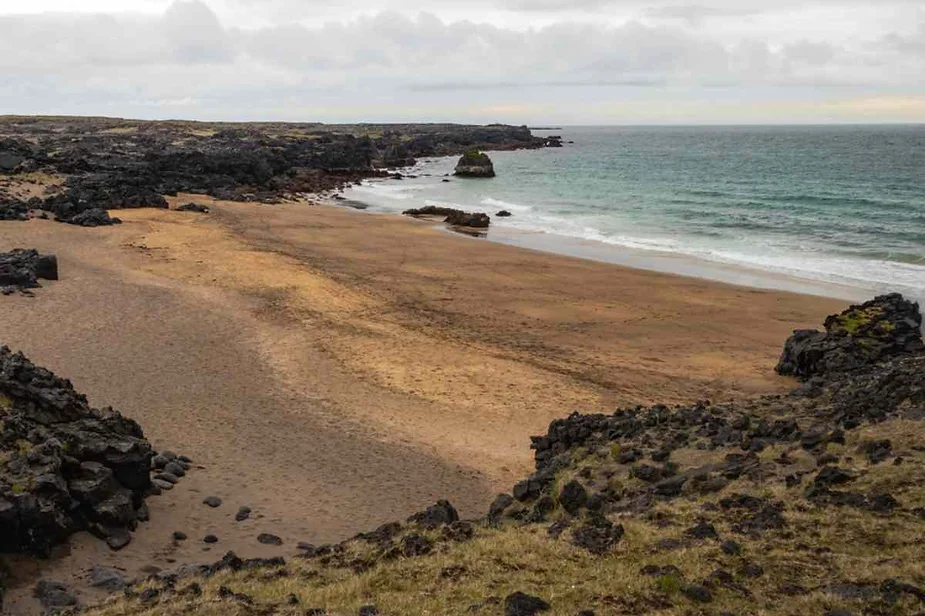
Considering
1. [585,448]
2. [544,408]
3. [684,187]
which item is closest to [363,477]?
[585,448]

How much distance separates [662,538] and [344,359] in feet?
47.9

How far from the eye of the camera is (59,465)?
13.1m

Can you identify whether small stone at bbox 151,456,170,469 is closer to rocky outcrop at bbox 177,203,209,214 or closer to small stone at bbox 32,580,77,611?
small stone at bbox 32,580,77,611

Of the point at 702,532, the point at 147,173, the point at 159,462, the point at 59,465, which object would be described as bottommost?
the point at 159,462

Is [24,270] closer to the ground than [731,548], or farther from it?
farther from it

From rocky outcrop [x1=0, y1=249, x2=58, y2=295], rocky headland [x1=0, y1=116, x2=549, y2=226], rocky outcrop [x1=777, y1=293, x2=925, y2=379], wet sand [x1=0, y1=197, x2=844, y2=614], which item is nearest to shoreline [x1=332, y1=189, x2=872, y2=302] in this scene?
wet sand [x1=0, y1=197, x2=844, y2=614]

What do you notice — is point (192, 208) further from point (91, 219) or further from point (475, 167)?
point (475, 167)

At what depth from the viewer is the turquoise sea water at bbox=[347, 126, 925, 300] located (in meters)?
43.4

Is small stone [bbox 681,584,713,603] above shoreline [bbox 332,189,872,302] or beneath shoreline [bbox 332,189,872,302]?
beneath

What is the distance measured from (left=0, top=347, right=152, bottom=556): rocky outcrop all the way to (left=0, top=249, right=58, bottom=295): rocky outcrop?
14.0 meters

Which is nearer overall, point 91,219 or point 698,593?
point 698,593

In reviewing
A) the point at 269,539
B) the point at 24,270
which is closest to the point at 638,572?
the point at 269,539

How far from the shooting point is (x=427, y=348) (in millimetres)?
25297

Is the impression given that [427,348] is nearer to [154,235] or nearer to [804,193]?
[154,235]
